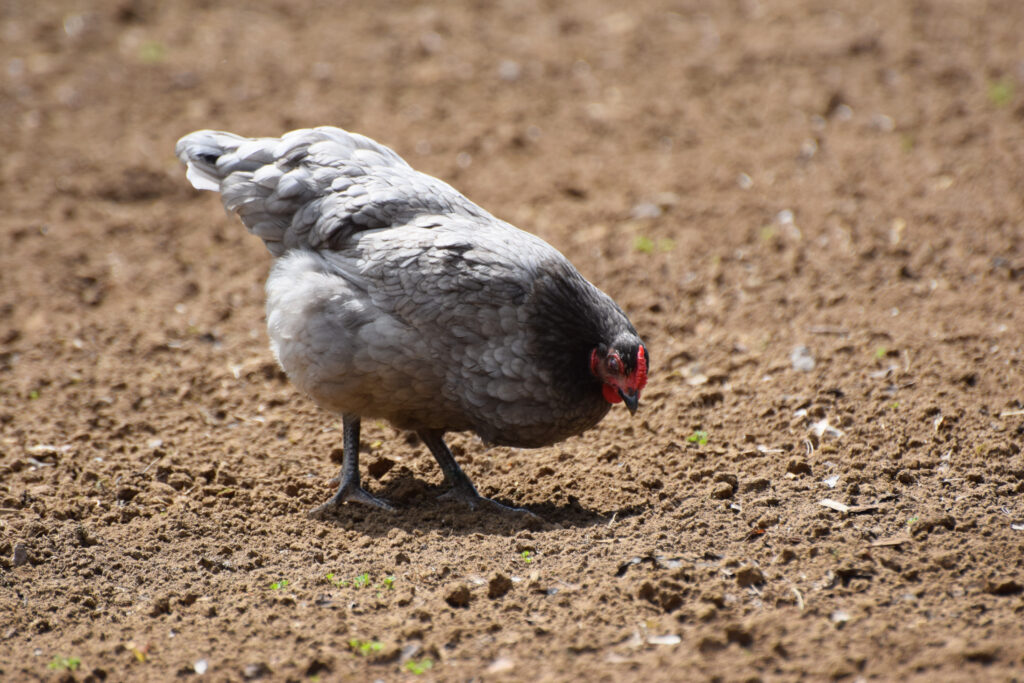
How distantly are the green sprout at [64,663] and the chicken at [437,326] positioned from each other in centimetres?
130

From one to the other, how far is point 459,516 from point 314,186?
5.69 ft

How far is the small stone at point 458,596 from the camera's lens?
141 inches

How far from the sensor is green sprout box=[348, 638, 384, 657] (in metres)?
3.31

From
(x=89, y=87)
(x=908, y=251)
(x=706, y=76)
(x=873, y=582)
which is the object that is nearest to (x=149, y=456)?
(x=873, y=582)

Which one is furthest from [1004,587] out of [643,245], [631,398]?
[643,245]

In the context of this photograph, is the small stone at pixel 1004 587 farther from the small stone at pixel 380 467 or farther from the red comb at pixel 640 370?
the small stone at pixel 380 467

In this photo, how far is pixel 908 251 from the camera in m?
6.07

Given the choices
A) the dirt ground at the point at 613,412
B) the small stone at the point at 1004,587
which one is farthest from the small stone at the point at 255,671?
the small stone at the point at 1004,587

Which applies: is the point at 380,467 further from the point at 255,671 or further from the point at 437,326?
the point at 255,671

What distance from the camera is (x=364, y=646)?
3.33 metres

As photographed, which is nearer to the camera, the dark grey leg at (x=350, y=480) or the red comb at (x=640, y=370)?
the red comb at (x=640, y=370)

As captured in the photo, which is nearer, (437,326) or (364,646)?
(364,646)

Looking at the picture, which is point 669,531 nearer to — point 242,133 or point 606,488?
point 606,488

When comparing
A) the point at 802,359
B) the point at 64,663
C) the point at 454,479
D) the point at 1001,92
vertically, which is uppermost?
the point at 1001,92
